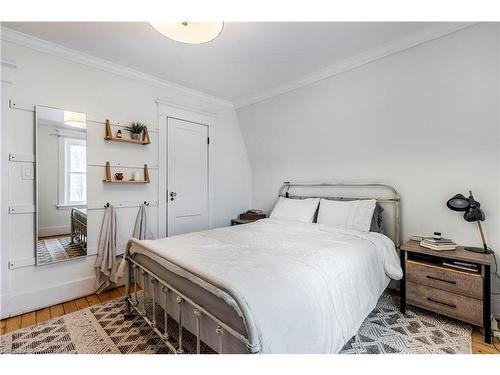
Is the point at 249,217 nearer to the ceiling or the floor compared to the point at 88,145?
nearer to the floor

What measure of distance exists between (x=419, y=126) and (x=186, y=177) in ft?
9.55

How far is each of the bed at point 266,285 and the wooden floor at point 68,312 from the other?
1.84 feet

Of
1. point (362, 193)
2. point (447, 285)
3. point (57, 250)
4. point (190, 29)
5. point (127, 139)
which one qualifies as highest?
point (190, 29)

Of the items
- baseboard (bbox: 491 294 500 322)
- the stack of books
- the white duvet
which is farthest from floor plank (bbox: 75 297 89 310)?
baseboard (bbox: 491 294 500 322)

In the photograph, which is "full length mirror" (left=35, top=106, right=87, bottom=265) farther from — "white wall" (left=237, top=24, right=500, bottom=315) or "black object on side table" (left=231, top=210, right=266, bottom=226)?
"white wall" (left=237, top=24, right=500, bottom=315)

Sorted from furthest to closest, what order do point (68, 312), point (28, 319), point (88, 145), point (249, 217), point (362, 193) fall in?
point (249, 217), point (362, 193), point (88, 145), point (68, 312), point (28, 319)

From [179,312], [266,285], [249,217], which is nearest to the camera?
[266,285]

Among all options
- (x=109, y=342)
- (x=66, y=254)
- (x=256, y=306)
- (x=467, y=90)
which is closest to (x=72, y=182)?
(x=66, y=254)

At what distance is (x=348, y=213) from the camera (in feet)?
8.77

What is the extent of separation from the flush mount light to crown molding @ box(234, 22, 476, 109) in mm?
1618

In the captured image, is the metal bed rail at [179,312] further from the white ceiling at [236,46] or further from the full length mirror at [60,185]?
the white ceiling at [236,46]

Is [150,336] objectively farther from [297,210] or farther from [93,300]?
[297,210]

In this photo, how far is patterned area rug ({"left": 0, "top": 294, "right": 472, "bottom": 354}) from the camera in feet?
5.61

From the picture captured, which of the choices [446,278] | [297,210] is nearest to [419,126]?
[446,278]
